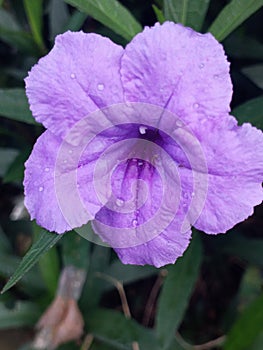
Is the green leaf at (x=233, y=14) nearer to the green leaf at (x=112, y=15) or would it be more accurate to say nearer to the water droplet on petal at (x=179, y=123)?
the green leaf at (x=112, y=15)

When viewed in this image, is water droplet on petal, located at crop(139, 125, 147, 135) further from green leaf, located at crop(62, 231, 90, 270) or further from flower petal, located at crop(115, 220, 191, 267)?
green leaf, located at crop(62, 231, 90, 270)

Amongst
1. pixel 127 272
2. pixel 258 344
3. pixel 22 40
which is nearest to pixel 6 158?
pixel 22 40

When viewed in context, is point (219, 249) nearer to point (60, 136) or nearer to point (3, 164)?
point (3, 164)

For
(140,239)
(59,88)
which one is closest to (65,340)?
(140,239)

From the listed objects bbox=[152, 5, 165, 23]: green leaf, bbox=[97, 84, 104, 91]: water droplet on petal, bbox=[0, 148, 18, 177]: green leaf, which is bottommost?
bbox=[0, 148, 18, 177]: green leaf

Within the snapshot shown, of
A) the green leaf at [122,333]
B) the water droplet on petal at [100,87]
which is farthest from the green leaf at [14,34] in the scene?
the green leaf at [122,333]

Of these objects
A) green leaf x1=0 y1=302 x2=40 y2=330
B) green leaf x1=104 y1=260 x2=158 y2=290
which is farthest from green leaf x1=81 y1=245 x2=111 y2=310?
green leaf x1=0 y1=302 x2=40 y2=330
